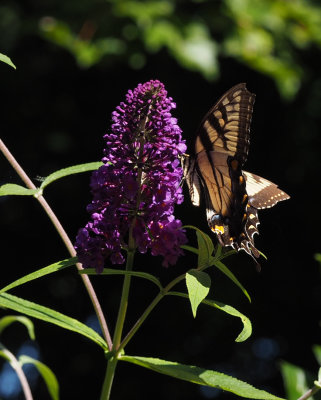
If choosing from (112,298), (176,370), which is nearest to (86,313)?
(112,298)

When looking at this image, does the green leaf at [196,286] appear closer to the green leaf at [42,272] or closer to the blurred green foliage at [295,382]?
the green leaf at [42,272]

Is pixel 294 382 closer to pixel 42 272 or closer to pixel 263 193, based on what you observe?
pixel 263 193

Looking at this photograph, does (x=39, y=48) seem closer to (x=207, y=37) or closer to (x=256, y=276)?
(x=207, y=37)

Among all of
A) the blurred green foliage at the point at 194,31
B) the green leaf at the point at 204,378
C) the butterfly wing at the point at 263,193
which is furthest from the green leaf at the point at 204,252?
the blurred green foliage at the point at 194,31

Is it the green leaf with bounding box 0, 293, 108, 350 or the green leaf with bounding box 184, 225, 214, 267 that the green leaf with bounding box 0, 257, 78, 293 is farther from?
the green leaf with bounding box 184, 225, 214, 267

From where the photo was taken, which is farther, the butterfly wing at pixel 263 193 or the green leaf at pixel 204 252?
the butterfly wing at pixel 263 193
